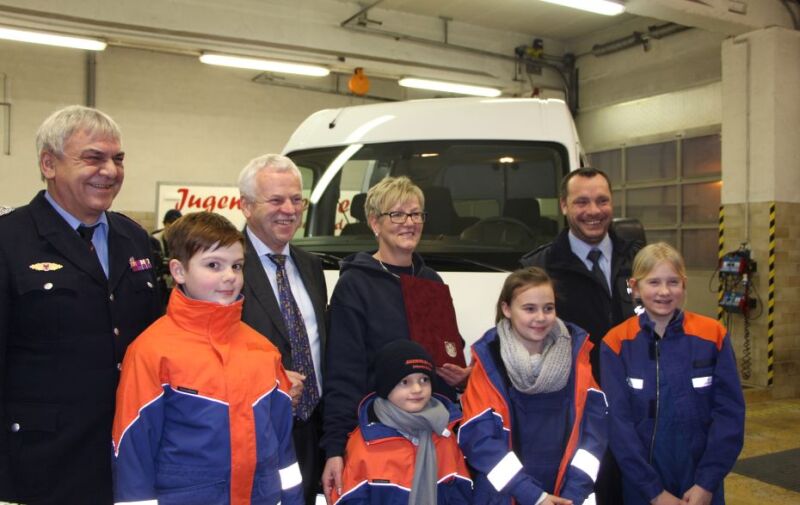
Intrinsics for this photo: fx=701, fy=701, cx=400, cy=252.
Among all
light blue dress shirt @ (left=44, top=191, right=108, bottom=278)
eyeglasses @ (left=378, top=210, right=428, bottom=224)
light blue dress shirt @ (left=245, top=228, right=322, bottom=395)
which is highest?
eyeglasses @ (left=378, top=210, right=428, bottom=224)

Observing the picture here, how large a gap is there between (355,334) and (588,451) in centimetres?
94

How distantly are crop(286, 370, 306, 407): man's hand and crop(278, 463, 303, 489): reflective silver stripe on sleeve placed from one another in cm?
23

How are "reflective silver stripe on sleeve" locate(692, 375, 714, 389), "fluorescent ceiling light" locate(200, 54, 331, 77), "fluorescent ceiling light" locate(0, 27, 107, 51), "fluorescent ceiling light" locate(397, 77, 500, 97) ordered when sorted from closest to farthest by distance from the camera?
1. "reflective silver stripe on sleeve" locate(692, 375, 714, 389)
2. "fluorescent ceiling light" locate(0, 27, 107, 51)
3. "fluorescent ceiling light" locate(200, 54, 331, 77)
4. "fluorescent ceiling light" locate(397, 77, 500, 97)

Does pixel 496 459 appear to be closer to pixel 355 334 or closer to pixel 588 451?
pixel 588 451

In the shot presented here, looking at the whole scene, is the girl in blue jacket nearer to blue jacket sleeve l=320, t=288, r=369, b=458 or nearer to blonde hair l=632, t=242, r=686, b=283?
blonde hair l=632, t=242, r=686, b=283

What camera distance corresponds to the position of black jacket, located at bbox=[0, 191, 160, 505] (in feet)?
6.53

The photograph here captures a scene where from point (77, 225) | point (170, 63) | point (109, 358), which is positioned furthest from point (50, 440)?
point (170, 63)

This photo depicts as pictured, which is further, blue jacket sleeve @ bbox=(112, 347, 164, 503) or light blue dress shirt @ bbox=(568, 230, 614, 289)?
light blue dress shirt @ bbox=(568, 230, 614, 289)

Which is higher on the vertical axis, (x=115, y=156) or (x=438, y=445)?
(x=115, y=156)

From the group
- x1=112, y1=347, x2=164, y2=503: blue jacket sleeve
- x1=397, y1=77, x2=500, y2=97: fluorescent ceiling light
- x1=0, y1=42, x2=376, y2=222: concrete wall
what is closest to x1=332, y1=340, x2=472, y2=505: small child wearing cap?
x1=112, y1=347, x2=164, y2=503: blue jacket sleeve

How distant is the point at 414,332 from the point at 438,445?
0.42 metres

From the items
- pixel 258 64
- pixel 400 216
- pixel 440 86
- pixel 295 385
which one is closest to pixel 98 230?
pixel 295 385

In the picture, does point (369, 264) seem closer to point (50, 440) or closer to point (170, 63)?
point (50, 440)

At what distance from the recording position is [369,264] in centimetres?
266
